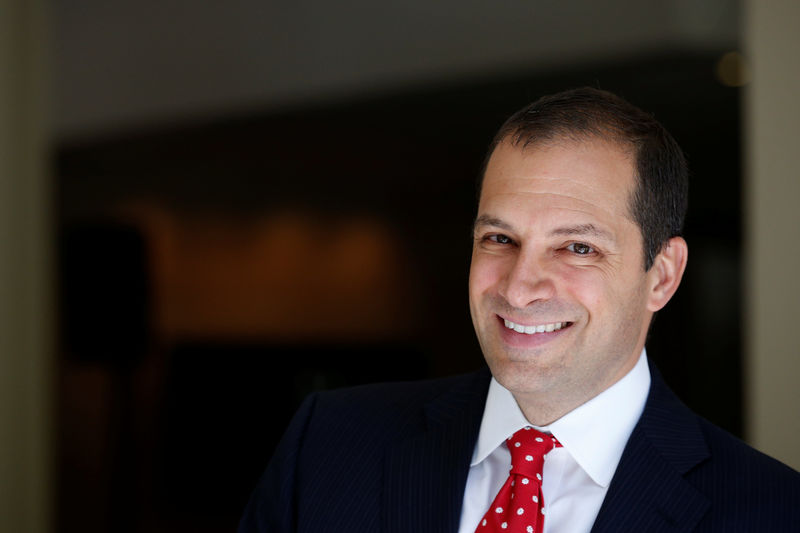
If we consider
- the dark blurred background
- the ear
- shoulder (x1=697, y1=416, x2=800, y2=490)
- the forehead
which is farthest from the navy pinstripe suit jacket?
the dark blurred background

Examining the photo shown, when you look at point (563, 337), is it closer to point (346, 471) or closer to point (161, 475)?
point (346, 471)

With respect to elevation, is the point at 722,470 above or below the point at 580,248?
below

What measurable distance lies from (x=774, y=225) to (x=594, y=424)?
4.46ft

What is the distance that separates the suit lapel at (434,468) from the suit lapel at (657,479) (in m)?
0.28

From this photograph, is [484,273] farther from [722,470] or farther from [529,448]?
[722,470]

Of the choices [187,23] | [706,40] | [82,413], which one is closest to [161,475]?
[82,413]

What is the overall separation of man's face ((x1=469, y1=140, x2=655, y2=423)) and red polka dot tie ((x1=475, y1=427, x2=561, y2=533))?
80 mm

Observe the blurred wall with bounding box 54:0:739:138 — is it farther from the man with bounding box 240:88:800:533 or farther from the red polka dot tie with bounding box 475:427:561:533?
the red polka dot tie with bounding box 475:427:561:533

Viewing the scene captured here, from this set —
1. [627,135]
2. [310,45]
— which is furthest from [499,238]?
[310,45]

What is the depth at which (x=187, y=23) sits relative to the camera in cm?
425

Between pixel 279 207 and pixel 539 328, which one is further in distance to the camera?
pixel 279 207

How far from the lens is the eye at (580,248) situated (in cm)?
160

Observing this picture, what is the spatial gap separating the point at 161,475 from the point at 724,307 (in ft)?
8.73

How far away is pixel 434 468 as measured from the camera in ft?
5.62
